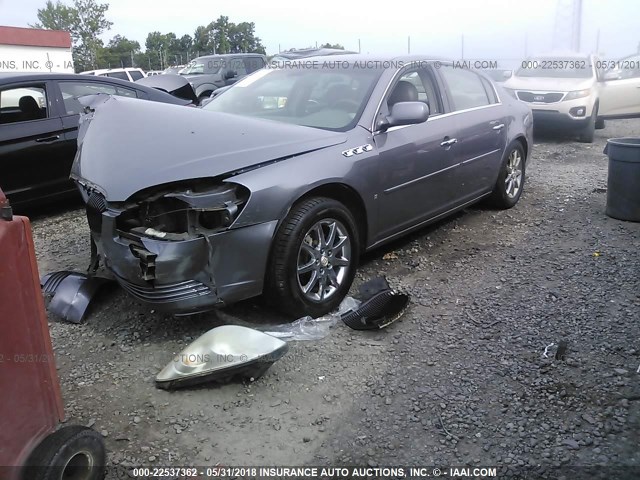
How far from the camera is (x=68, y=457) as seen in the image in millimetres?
2123

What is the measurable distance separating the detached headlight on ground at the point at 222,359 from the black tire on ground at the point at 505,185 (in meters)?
3.68

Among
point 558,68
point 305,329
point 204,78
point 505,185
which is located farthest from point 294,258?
point 204,78

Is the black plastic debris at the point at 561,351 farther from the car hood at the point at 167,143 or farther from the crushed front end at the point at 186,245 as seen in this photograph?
the car hood at the point at 167,143

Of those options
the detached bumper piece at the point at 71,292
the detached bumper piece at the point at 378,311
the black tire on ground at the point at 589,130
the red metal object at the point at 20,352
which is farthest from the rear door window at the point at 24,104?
the black tire on ground at the point at 589,130

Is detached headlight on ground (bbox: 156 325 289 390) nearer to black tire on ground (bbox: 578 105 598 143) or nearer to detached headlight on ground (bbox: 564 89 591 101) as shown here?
detached headlight on ground (bbox: 564 89 591 101)

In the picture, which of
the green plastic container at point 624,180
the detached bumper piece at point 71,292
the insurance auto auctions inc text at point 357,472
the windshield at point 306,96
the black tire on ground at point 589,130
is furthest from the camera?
the black tire on ground at point 589,130

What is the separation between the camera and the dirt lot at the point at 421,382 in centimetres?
253

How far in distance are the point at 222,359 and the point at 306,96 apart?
2.30 metres

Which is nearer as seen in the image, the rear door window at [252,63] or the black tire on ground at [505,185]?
the black tire on ground at [505,185]

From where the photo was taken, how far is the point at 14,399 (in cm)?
203

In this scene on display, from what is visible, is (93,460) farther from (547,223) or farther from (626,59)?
(626,59)

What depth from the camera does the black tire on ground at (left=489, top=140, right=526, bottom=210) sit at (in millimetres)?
5798

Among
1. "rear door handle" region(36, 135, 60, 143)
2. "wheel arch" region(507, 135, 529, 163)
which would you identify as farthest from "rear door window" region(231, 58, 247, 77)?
"wheel arch" region(507, 135, 529, 163)

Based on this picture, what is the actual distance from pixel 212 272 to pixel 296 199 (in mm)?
683
